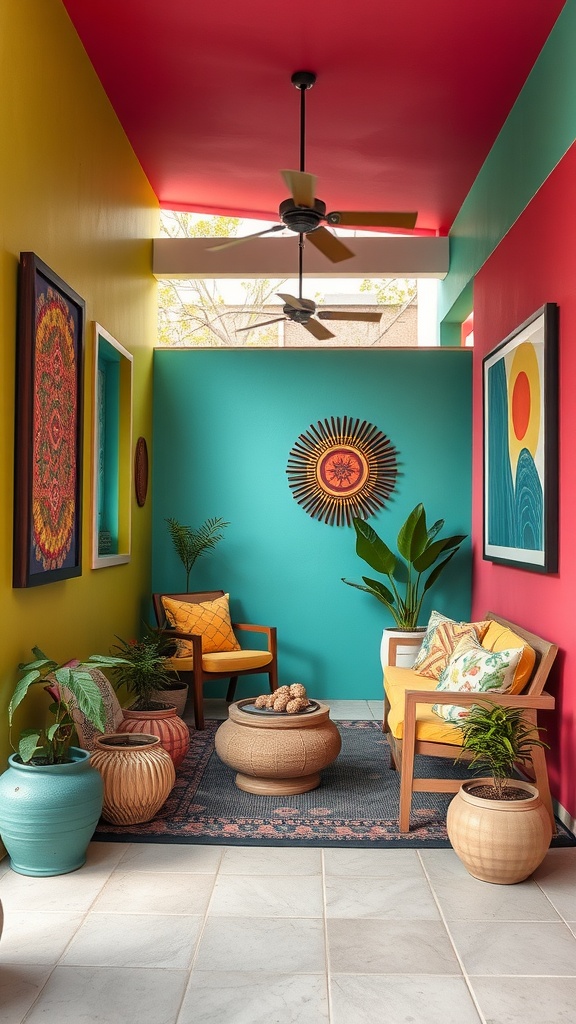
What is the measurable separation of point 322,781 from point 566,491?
1.83 meters

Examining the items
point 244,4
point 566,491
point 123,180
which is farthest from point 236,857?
point 123,180

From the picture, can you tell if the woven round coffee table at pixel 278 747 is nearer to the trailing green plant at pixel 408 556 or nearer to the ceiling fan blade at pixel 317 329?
the trailing green plant at pixel 408 556

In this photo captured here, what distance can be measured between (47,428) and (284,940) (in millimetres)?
2198

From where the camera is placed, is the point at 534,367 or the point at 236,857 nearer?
the point at 236,857

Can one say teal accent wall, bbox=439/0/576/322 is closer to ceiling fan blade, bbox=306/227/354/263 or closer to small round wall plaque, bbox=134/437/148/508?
ceiling fan blade, bbox=306/227/354/263

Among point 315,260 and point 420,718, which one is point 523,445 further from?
point 315,260

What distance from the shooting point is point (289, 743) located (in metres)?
3.82

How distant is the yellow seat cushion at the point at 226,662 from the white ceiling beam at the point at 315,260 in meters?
2.90

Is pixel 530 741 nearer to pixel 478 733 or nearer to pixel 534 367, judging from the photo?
pixel 478 733

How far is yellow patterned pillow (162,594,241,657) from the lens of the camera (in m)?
5.66

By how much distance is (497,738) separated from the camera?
3.12 m

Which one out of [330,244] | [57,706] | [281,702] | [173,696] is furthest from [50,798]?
[330,244]

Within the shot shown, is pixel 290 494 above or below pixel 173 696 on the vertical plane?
above

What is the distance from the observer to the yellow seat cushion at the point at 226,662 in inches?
210
